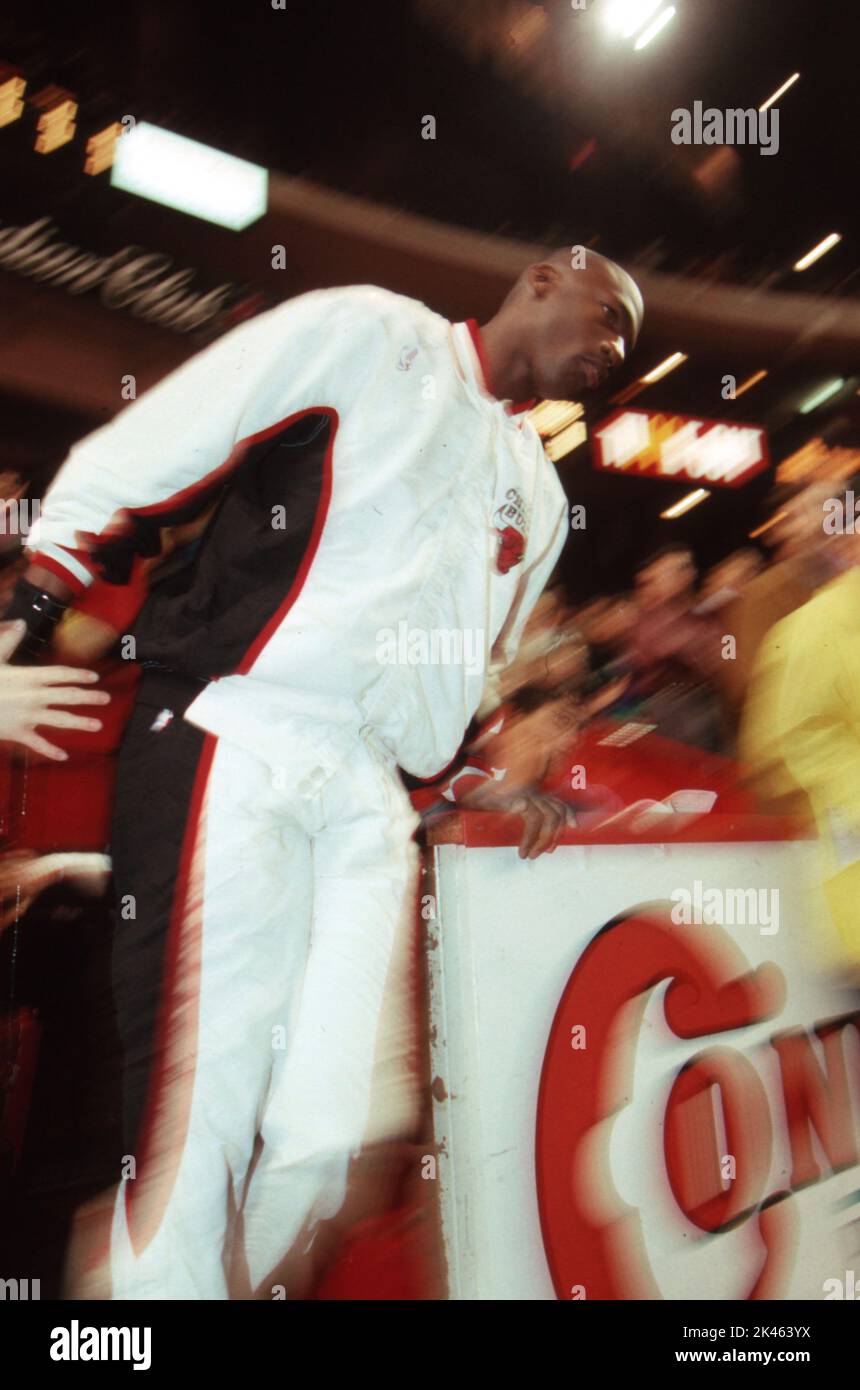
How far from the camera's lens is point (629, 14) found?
A: 2.47 m

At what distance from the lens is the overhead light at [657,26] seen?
8.05ft

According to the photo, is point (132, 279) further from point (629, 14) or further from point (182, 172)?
point (629, 14)

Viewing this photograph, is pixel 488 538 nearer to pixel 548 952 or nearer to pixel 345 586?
pixel 345 586

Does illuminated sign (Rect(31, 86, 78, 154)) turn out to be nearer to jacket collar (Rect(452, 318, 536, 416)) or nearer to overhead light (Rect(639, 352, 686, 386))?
jacket collar (Rect(452, 318, 536, 416))

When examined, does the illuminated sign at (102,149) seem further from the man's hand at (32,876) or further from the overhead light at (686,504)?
the overhead light at (686,504)

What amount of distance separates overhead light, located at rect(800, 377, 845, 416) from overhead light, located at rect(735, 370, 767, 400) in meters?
0.42

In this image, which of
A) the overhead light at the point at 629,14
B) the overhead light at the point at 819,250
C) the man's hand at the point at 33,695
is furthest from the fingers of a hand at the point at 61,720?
the overhead light at the point at 819,250

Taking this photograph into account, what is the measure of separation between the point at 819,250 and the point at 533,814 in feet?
12.3

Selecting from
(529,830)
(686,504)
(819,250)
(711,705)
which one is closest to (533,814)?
(529,830)

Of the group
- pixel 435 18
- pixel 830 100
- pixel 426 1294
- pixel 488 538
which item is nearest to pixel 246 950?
pixel 426 1294

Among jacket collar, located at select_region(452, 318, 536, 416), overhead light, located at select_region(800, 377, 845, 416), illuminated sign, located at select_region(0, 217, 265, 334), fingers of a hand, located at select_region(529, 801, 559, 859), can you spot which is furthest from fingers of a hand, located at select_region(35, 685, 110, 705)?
overhead light, located at select_region(800, 377, 845, 416)

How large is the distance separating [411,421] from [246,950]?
0.77m

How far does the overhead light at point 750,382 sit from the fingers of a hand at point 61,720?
494 cm

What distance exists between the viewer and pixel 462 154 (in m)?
3.05
